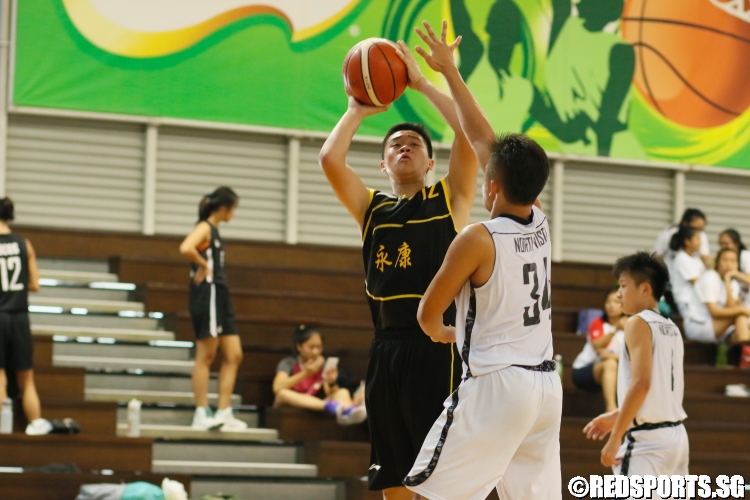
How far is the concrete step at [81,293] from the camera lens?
30.0ft

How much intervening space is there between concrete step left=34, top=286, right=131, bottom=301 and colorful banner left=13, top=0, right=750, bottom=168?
6.06ft

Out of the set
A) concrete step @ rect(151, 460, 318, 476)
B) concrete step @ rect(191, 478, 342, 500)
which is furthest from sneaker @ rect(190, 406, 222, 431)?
concrete step @ rect(191, 478, 342, 500)

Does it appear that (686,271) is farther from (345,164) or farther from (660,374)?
(345,164)

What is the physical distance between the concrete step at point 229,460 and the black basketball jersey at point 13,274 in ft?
4.53

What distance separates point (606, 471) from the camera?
805 centimetres

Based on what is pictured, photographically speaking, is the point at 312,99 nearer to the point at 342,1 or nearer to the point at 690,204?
the point at 342,1

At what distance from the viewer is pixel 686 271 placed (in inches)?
393

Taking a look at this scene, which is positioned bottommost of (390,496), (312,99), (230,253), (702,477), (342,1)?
(702,477)

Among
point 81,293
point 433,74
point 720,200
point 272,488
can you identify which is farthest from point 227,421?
point 720,200

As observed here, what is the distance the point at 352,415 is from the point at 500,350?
14.0 feet

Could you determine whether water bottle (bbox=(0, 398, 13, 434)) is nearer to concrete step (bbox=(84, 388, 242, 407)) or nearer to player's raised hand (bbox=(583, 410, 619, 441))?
concrete step (bbox=(84, 388, 242, 407))

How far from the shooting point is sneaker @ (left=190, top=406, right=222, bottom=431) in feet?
25.6

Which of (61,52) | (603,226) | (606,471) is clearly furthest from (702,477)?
(61,52)

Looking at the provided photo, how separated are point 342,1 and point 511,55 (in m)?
1.83
